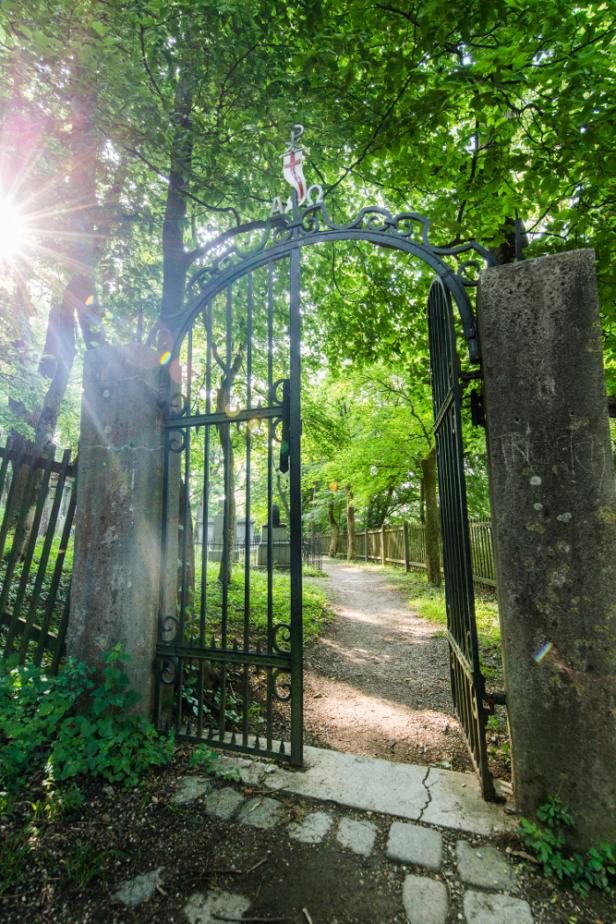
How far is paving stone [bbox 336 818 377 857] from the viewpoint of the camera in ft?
7.38

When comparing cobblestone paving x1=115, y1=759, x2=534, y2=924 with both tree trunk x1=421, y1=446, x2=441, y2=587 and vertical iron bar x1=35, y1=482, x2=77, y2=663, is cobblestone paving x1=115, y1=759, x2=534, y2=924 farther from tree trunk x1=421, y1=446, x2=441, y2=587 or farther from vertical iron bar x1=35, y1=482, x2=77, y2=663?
tree trunk x1=421, y1=446, x2=441, y2=587

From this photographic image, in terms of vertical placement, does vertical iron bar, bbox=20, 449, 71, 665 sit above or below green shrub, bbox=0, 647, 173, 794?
above

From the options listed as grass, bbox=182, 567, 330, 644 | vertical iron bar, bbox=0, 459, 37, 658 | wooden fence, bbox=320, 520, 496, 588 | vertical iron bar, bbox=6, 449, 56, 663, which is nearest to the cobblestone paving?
wooden fence, bbox=320, 520, 496, 588

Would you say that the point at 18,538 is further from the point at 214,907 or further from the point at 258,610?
the point at 258,610

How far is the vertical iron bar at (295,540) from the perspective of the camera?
2.98 meters

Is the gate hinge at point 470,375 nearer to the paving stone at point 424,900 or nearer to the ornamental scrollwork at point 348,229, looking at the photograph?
the ornamental scrollwork at point 348,229

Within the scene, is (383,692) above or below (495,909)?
below

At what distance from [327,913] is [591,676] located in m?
1.66

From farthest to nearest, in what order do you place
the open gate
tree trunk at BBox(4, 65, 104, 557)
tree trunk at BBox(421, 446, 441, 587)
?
1. tree trunk at BBox(421, 446, 441, 587)
2. tree trunk at BBox(4, 65, 104, 557)
3. the open gate

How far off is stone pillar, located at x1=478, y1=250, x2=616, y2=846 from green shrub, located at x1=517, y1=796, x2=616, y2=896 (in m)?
0.05

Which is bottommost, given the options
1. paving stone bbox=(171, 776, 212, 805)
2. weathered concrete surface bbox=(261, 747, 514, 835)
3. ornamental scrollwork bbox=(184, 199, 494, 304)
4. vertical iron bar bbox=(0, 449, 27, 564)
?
paving stone bbox=(171, 776, 212, 805)

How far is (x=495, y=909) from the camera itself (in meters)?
1.88

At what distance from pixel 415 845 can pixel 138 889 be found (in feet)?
4.48

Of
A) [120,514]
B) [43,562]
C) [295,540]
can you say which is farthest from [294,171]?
[43,562]
